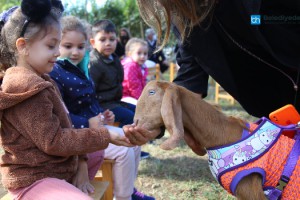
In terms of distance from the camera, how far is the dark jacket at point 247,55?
1684 mm

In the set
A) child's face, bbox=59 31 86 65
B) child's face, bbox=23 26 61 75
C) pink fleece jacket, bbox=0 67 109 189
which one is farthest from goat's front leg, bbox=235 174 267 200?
child's face, bbox=59 31 86 65

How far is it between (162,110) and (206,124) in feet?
0.88

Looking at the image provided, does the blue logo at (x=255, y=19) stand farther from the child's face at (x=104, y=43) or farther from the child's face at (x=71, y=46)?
the child's face at (x=104, y=43)

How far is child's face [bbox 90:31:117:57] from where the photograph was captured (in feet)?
11.3

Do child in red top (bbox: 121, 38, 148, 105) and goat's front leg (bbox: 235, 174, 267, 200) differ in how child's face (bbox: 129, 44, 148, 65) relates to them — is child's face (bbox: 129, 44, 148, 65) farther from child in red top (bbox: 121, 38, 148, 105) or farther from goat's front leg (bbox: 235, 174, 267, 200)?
goat's front leg (bbox: 235, 174, 267, 200)

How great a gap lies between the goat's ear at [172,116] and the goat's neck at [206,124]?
0.09 metres

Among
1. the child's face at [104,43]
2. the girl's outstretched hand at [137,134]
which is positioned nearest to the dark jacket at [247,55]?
the girl's outstretched hand at [137,134]

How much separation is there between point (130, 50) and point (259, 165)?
3463mm

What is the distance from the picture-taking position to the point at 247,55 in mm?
1874

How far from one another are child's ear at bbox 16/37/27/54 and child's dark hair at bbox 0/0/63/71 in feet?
0.07

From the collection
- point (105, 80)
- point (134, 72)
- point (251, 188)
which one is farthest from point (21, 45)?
point (134, 72)

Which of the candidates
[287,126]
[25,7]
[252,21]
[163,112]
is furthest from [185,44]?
[25,7]

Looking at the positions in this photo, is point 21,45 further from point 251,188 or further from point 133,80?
point 133,80

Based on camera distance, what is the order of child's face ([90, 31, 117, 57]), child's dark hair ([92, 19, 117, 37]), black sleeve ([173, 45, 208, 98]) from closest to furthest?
1. black sleeve ([173, 45, 208, 98])
2. child's face ([90, 31, 117, 57])
3. child's dark hair ([92, 19, 117, 37])
